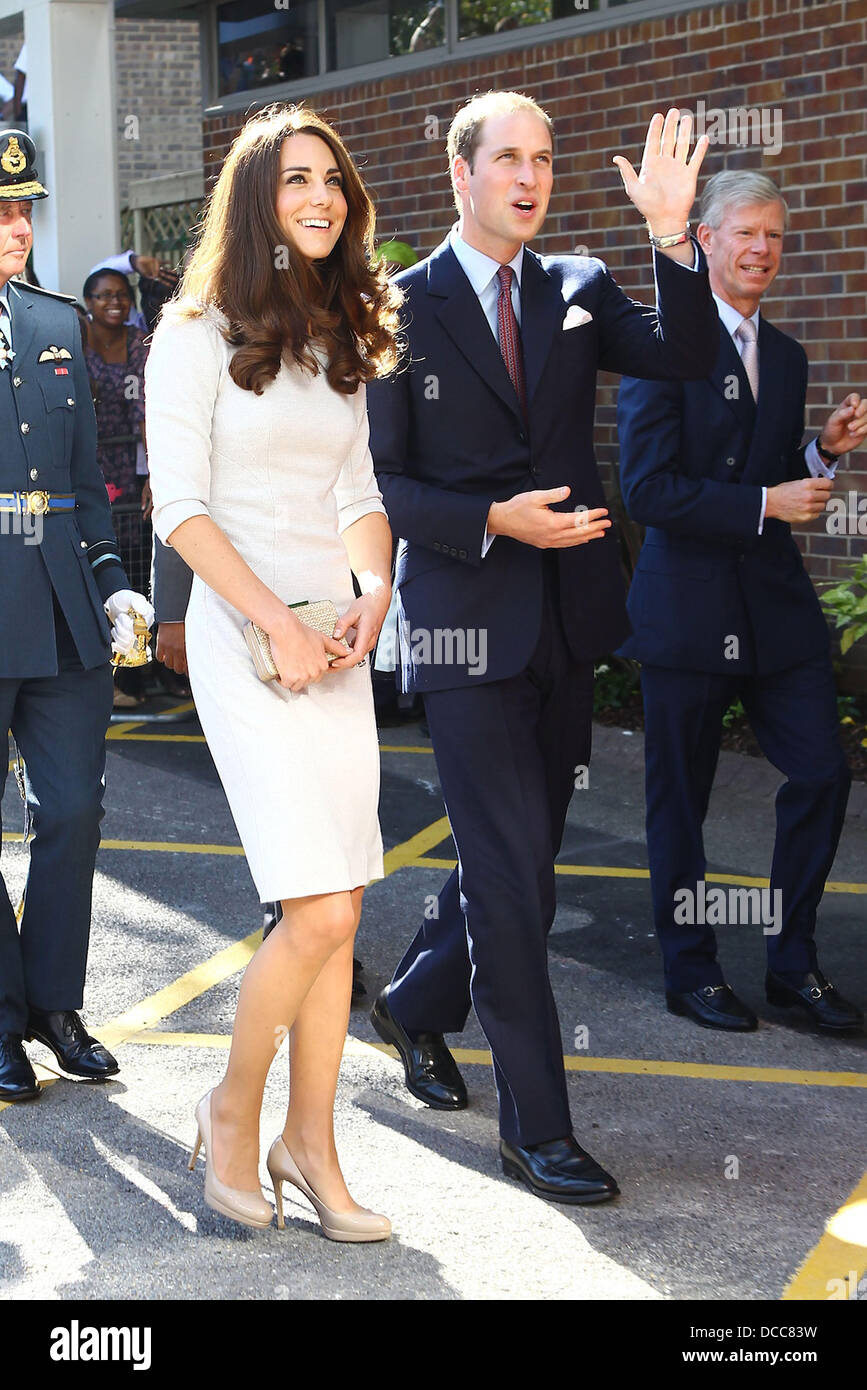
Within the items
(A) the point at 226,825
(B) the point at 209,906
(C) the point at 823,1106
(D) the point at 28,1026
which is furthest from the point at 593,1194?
(A) the point at 226,825

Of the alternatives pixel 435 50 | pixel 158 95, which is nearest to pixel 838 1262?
pixel 435 50

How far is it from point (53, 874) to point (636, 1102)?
155 cm

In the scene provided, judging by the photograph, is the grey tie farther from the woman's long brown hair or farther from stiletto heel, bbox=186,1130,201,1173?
stiletto heel, bbox=186,1130,201,1173

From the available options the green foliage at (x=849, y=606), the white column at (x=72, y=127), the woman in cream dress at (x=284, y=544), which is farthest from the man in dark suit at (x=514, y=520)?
the white column at (x=72, y=127)

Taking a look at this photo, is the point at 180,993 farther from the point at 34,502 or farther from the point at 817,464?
the point at 817,464

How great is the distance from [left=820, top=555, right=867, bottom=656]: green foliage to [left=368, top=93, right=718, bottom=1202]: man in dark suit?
3.44m

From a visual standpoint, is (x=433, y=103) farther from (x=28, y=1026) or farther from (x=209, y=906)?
(x=28, y=1026)

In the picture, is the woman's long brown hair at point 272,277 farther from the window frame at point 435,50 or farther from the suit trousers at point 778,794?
the window frame at point 435,50

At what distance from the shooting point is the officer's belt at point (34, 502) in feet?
13.4

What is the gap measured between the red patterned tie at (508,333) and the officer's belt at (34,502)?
3.89ft

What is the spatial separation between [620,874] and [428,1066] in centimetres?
210

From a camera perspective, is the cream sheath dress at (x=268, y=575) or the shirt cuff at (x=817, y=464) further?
the shirt cuff at (x=817, y=464)

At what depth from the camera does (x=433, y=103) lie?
998 centimetres

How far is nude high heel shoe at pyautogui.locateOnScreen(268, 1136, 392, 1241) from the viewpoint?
334 cm
